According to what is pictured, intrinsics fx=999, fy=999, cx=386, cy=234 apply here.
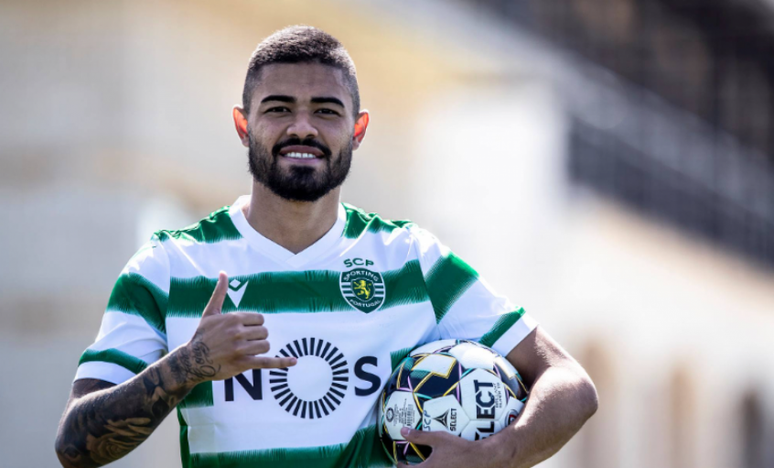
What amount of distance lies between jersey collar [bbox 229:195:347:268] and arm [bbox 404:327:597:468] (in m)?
0.80

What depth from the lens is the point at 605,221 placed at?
16.5 m

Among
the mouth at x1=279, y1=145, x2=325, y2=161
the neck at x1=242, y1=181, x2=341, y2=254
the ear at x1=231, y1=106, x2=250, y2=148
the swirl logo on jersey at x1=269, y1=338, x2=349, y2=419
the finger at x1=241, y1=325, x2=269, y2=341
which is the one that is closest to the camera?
the finger at x1=241, y1=325, x2=269, y2=341

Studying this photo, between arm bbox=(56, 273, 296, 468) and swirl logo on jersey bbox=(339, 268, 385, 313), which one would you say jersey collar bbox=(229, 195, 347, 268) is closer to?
swirl logo on jersey bbox=(339, 268, 385, 313)

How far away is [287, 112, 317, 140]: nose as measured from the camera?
12.0ft

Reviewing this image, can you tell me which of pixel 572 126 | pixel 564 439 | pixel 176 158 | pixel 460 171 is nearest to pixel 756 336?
pixel 572 126

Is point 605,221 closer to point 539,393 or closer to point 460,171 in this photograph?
point 460,171

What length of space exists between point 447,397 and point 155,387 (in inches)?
39.6

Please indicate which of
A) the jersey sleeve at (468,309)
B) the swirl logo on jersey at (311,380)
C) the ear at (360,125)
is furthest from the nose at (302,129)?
the swirl logo on jersey at (311,380)

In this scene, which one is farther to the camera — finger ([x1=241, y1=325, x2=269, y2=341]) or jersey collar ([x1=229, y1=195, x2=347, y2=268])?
jersey collar ([x1=229, y1=195, x2=347, y2=268])

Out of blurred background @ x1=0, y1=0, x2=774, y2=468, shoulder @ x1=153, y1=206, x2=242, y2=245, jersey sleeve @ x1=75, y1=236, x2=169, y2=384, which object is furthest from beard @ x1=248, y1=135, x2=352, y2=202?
blurred background @ x1=0, y1=0, x2=774, y2=468

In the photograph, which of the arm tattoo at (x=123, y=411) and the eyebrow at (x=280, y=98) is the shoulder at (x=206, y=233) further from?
the arm tattoo at (x=123, y=411)

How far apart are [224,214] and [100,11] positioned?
542 centimetres

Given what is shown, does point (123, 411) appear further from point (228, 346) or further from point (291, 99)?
point (291, 99)

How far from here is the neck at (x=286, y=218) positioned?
3.79 meters
